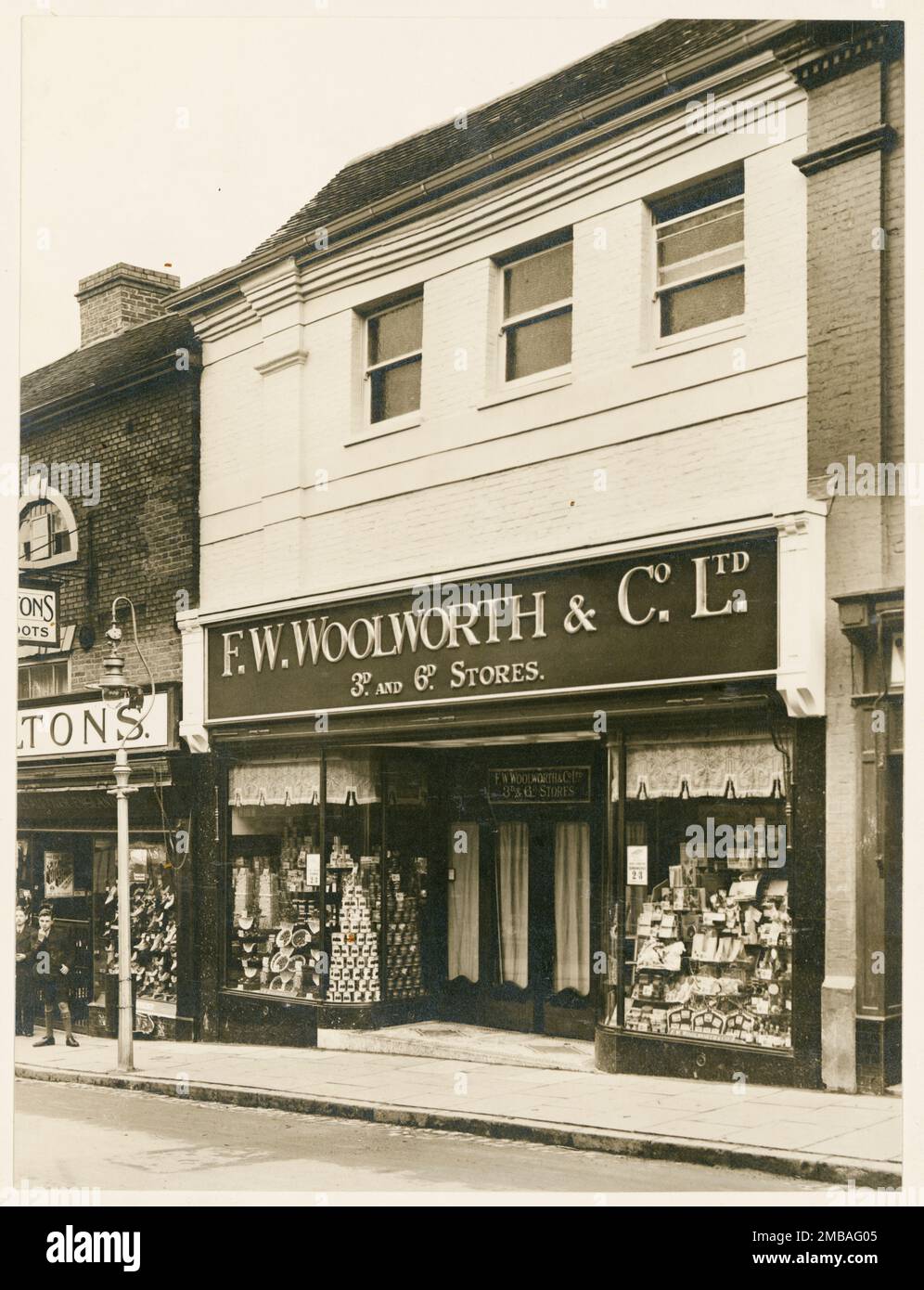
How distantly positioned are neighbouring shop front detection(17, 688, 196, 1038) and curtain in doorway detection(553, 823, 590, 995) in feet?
14.4

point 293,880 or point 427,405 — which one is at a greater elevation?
point 427,405

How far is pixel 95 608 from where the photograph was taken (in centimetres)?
1628

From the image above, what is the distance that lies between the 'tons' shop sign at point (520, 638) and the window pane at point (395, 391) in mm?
1948

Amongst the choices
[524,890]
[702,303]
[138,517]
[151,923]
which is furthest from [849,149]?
[151,923]

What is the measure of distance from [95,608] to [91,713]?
119cm

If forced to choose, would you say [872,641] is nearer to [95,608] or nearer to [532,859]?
[532,859]

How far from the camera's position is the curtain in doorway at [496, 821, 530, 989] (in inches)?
535

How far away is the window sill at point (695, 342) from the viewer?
11.3 m

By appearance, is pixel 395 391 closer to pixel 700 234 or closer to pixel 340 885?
pixel 700 234

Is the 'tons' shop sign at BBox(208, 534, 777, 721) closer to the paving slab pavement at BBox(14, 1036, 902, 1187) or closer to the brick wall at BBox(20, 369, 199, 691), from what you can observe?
the brick wall at BBox(20, 369, 199, 691)

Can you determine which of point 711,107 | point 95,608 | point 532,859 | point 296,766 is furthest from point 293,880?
point 711,107

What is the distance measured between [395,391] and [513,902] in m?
5.14

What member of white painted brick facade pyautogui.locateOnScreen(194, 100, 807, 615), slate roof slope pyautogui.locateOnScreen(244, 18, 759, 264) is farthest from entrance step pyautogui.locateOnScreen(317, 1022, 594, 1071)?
slate roof slope pyautogui.locateOnScreen(244, 18, 759, 264)

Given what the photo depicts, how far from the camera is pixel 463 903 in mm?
14266
